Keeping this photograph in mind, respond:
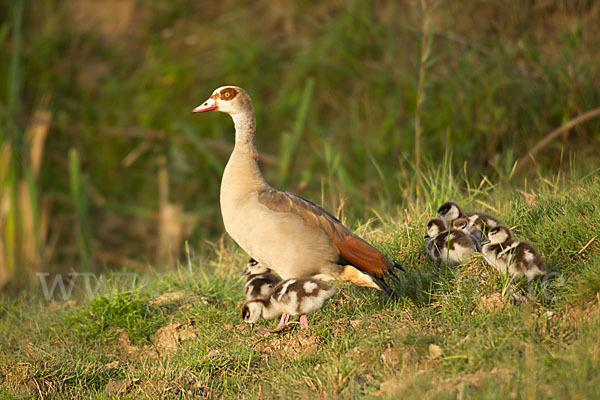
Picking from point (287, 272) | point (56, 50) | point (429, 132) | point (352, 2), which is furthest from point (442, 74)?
point (56, 50)

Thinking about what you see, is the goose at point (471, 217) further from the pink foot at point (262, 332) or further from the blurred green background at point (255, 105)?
the pink foot at point (262, 332)

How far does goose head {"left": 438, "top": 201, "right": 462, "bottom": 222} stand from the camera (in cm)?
505

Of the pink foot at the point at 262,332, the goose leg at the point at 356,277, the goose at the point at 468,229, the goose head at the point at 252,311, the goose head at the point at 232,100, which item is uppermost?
the goose head at the point at 232,100

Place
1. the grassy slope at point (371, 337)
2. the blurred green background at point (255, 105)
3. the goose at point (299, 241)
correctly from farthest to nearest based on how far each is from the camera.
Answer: the blurred green background at point (255, 105) < the goose at point (299, 241) < the grassy slope at point (371, 337)

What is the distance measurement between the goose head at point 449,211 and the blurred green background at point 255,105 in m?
1.07

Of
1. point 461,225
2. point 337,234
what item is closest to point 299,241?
point 337,234

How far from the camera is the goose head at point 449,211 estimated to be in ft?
16.6

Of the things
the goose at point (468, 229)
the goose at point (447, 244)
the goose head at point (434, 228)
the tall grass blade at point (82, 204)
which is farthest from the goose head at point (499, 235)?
the tall grass blade at point (82, 204)

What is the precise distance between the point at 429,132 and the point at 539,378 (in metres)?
5.07

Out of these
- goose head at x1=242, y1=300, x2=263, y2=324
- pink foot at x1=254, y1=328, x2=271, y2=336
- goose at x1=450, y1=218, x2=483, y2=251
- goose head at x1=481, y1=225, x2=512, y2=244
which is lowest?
pink foot at x1=254, y1=328, x2=271, y2=336

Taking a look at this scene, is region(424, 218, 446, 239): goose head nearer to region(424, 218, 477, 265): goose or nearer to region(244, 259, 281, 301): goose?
region(424, 218, 477, 265): goose

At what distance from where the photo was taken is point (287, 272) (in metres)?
4.61

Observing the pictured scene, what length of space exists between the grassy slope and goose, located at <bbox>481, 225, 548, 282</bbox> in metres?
0.14

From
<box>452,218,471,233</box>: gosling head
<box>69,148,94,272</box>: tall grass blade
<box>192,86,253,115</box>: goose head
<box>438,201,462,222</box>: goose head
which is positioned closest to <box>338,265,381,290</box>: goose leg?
<box>452,218,471,233</box>: gosling head
